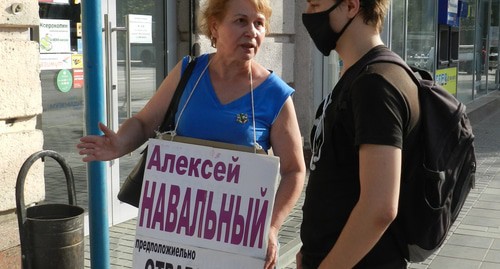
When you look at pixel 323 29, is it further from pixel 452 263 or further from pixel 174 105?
pixel 452 263

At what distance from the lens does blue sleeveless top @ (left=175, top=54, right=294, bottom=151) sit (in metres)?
2.46

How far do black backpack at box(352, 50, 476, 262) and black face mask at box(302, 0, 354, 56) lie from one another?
151 mm

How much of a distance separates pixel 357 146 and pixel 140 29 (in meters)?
4.41

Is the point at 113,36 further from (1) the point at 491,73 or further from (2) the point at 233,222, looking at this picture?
(1) the point at 491,73

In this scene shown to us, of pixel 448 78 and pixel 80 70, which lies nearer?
pixel 80 70

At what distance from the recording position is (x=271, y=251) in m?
2.30

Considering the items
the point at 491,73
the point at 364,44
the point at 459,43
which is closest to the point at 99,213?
the point at 364,44

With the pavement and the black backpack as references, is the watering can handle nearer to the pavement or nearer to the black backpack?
the black backpack

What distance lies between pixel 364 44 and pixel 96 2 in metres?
1.30

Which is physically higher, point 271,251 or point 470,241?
point 271,251

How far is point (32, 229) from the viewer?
3.08m

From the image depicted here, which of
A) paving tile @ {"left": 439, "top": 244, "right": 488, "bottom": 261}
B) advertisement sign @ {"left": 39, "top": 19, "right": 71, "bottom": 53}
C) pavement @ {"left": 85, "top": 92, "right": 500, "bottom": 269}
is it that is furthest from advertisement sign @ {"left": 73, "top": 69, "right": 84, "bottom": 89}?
paving tile @ {"left": 439, "top": 244, "right": 488, "bottom": 261}

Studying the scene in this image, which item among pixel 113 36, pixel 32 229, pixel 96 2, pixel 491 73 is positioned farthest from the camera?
pixel 491 73

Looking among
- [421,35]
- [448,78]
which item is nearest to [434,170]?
[421,35]
